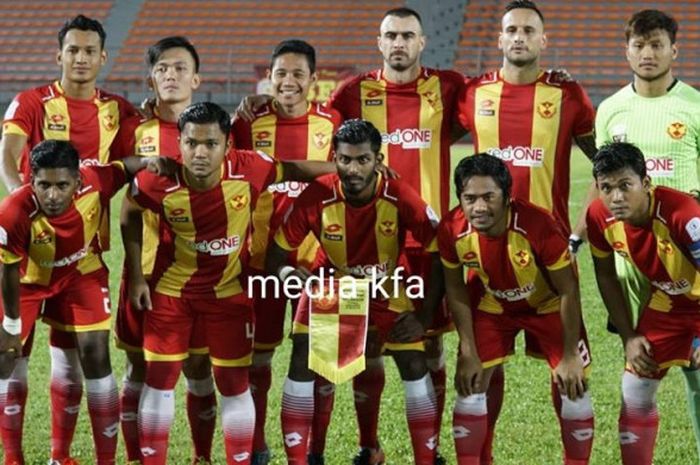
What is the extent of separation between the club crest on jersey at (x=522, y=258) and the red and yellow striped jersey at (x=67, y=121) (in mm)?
1934

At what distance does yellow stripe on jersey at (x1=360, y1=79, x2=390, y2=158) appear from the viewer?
5.08 m

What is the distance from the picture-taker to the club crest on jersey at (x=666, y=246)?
426cm

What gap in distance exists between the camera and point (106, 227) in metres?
4.93

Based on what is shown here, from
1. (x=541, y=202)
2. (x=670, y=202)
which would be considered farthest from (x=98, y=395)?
(x=670, y=202)

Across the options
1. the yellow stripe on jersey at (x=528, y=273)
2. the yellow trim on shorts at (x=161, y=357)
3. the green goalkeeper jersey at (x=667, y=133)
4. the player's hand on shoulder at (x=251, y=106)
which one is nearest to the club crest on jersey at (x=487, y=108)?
the green goalkeeper jersey at (x=667, y=133)

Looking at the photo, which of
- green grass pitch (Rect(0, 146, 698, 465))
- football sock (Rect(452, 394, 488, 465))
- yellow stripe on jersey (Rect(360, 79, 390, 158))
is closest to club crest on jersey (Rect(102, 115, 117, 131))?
yellow stripe on jersey (Rect(360, 79, 390, 158))

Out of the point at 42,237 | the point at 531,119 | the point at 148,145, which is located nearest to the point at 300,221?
the point at 148,145

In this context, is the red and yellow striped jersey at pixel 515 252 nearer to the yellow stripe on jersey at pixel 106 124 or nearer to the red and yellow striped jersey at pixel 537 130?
the red and yellow striped jersey at pixel 537 130

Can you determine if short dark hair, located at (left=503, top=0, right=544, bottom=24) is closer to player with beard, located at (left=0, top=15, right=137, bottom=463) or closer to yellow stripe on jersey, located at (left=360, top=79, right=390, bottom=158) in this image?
yellow stripe on jersey, located at (left=360, top=79, right=390, bottom=158)

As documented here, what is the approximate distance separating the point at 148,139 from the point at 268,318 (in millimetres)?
948

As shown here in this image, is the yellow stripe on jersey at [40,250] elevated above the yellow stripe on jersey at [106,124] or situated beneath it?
situated beneath

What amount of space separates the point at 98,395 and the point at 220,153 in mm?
1121

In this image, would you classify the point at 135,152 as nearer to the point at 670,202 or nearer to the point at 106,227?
the point at 106,227

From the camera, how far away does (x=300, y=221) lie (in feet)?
14.9
